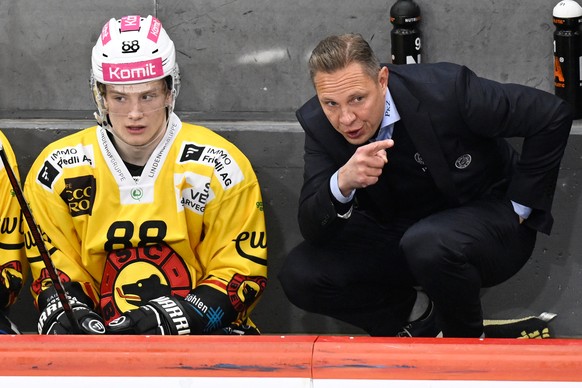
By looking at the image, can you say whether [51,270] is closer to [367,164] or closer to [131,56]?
[131,56]

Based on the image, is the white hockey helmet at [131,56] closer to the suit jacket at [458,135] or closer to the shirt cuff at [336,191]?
the suit jacket at [458,135]

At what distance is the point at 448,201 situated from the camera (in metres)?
3.58

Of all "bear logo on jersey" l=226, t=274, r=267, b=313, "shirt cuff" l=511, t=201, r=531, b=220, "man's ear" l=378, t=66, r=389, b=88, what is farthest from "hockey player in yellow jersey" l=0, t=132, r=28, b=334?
"shirt cuff" l=511, t=201, r=531, b=220

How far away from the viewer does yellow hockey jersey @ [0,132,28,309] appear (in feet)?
12.3

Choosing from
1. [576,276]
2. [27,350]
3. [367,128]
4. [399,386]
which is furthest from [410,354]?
[576,276]

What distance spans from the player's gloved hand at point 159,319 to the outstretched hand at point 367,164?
63 cm

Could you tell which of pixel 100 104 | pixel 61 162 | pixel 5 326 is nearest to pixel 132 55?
pixel 100 104

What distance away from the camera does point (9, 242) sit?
377 centimetres

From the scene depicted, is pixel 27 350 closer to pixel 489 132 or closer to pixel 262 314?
pixel 489 132

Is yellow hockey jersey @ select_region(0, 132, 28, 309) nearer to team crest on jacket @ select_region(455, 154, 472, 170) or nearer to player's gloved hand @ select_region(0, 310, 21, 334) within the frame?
player's gloved hand @ select_region(0, 310, 21, 334)

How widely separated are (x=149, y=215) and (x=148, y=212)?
Result: 10 millimetres

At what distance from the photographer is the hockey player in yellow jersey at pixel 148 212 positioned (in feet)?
11.8

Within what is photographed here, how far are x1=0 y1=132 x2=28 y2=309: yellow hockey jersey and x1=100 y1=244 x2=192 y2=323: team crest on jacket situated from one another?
1.04 ft

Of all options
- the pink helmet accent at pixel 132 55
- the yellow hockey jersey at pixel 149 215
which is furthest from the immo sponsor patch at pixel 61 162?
the pink helmet accent at pixel 132 55
